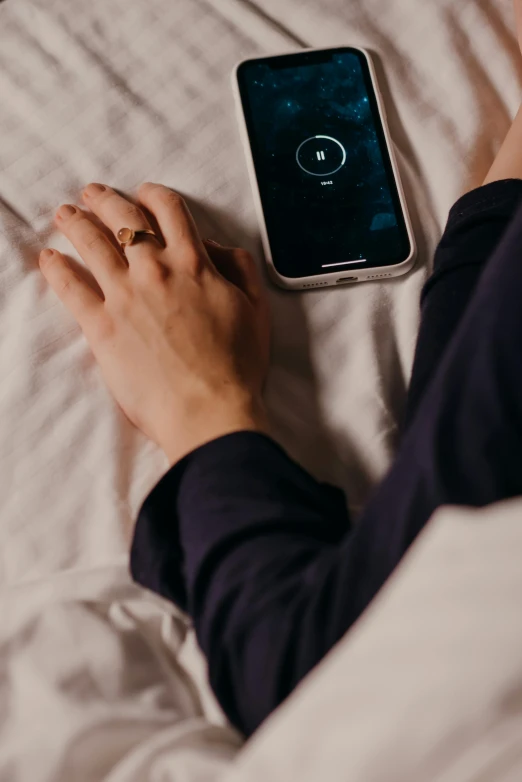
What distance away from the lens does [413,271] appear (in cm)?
56

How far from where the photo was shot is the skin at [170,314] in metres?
0.48

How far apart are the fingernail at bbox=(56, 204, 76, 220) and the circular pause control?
0.19 meters

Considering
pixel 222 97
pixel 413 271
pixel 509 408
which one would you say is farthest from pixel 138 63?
pixel 509 408

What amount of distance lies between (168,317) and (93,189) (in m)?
0.13

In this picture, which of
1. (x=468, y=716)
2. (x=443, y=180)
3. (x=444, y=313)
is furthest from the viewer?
(x=443, y=180)

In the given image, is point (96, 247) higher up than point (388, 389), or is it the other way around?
point (96, 247)

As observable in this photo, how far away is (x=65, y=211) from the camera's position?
553 mm

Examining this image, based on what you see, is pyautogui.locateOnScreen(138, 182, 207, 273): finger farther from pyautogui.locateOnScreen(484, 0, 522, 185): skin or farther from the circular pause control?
pyautogui.locateOnScreen(484, 0, 522, 185): skin

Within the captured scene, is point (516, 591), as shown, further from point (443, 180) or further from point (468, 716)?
point (443, 180)

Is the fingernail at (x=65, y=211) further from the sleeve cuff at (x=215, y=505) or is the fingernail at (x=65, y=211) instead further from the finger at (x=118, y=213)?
the sleeve cuff at (x=215, y=505)

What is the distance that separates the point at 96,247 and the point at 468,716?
0.41 meters

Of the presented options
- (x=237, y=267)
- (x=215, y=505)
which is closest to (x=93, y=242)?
(x=237, y=267)

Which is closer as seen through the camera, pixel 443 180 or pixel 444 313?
pixel 444 313

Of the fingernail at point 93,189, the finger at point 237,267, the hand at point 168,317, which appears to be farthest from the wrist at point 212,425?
the fingernail at point 93,189
